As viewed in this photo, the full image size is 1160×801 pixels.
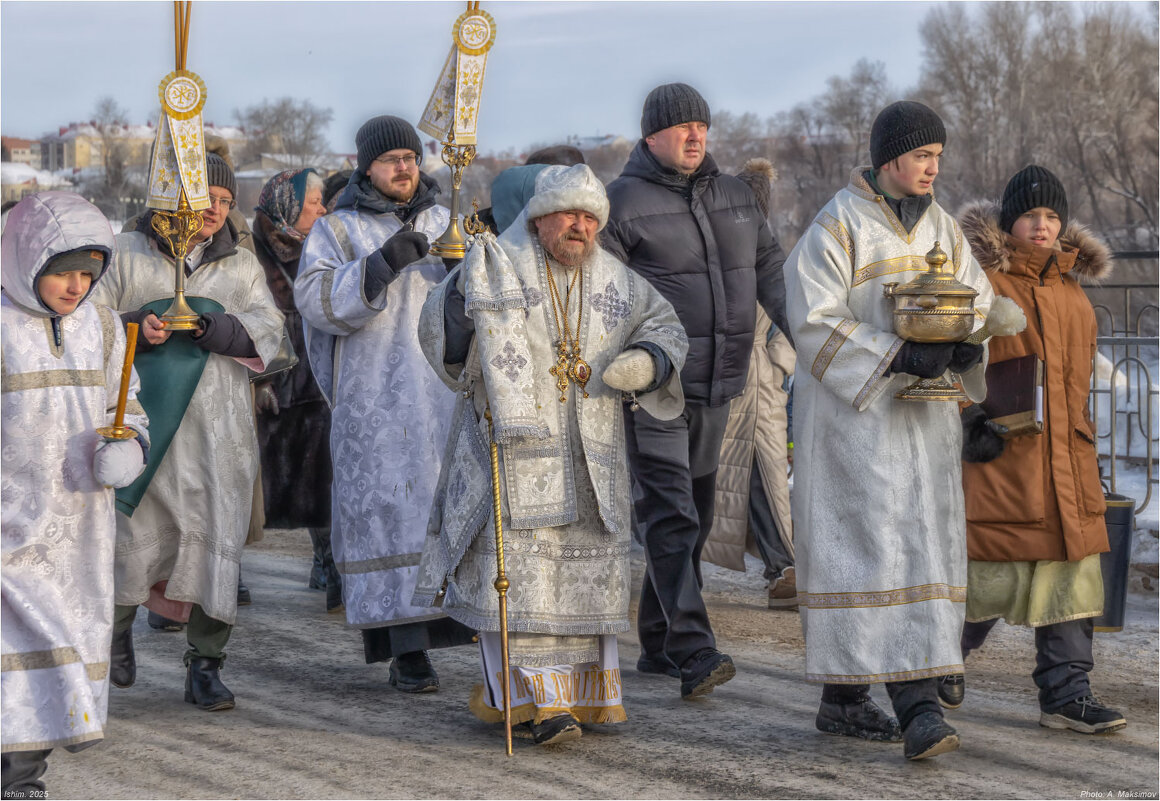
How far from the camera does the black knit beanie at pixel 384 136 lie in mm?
6324

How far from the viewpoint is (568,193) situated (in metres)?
5.07

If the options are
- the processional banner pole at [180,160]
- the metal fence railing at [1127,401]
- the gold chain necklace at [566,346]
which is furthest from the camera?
the metal fence railing at [1127,401]

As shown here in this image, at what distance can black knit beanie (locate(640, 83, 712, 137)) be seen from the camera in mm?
6074

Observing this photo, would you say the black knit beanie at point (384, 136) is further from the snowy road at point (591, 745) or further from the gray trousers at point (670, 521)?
the snowy road at point (591, 745)

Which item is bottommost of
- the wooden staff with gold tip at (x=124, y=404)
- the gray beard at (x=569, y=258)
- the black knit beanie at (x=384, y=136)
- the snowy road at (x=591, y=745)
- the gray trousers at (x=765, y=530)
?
the snowy road at (x=591, y=745)

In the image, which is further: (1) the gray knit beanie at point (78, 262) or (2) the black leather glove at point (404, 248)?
(2) the black leather glove at point (404, 248)

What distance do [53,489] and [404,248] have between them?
1.76 m

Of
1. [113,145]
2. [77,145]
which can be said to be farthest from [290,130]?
[77,145]

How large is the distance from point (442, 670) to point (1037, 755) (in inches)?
97.5

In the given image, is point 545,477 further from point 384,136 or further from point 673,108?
point 384,136

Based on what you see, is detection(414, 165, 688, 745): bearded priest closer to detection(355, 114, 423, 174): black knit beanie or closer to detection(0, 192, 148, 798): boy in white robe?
detection(0, 192, 148, 798): boy in white robe

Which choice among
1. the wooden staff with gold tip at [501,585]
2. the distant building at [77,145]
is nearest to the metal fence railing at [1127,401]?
the wooden staff with gold tip at [501,585]

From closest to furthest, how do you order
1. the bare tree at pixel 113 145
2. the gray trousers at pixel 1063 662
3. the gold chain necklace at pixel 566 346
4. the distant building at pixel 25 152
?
the gold chain necklace at pixel 566 346, the gray trousers at pixel 1063 662, the bare tree at pixel 113 145, the distant building at pixel 25 152

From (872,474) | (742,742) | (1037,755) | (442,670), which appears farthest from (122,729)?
(1037,755)
